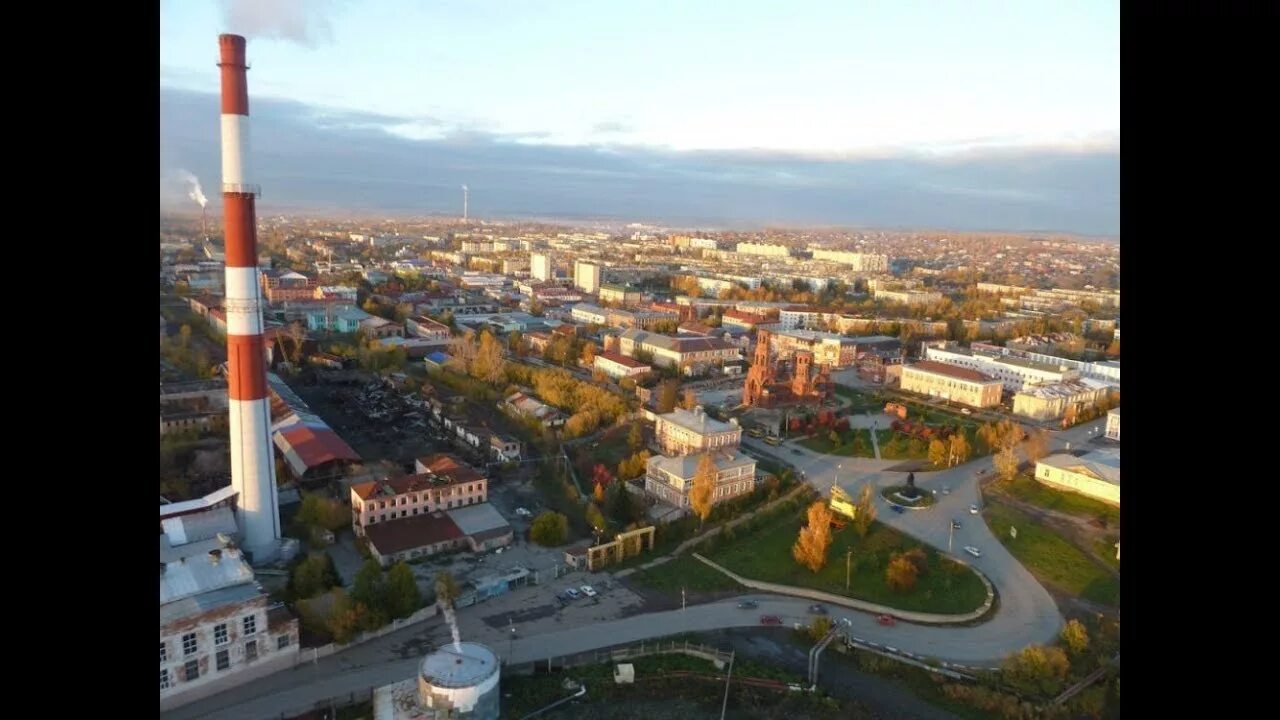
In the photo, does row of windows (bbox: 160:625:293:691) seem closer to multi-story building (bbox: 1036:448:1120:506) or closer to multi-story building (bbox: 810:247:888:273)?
multi-story building (bbox: 1036:448:1120:506)

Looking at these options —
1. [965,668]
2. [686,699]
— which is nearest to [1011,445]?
[965,668]

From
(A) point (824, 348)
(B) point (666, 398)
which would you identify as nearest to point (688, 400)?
(B) point (666, 398)

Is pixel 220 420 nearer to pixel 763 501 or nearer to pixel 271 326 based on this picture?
pixel 271 326

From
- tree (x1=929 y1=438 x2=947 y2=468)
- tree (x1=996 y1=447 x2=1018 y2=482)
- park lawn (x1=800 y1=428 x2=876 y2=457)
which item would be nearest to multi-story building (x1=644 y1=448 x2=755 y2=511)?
park lawn (x1=800 y1=428 x2=876 y2=457)

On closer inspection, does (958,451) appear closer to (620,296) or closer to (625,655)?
(625,655)

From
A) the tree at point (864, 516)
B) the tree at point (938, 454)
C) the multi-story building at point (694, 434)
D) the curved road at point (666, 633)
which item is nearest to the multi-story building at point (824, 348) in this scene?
the tree at point (938, 454)

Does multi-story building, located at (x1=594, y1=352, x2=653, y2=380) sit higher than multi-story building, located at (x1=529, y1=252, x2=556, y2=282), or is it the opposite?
multi-story building, located at (x1=529, y1=252, x2=556, y2=282)
